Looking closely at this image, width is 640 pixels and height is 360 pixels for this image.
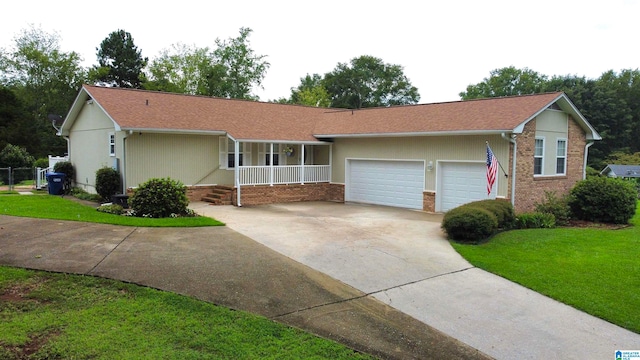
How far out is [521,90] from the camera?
55406 mm

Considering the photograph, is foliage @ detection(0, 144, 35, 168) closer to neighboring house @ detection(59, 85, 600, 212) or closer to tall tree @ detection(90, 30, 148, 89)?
neighboring house @ detection(59, 85, 600, 212)

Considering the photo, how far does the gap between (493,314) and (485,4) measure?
10.4 meters

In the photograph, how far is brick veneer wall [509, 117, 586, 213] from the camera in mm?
14703

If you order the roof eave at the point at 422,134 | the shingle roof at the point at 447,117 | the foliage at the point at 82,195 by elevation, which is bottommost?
the foliage at the point at 82,195

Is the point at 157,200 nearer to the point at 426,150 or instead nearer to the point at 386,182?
the point at 386,182

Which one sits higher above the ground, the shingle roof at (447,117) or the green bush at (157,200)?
the shingle roof at (447,117)

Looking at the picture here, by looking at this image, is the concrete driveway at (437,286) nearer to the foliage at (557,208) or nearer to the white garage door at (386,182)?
the white garage door at (386,182)

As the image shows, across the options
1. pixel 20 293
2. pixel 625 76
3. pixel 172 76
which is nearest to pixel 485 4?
pixel 20 293

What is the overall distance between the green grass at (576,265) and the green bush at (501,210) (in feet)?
1.52

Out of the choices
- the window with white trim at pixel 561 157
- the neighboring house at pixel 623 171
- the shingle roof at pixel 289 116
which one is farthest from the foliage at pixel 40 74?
the neighboring house at pixel 623 171

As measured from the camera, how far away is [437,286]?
7598 millimetres

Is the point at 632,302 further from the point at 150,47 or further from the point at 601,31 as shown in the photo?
the point at 150,47

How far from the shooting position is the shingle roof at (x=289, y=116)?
1548 cm

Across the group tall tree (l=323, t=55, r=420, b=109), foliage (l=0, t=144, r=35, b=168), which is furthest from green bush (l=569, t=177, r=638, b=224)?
tall tree (l=323, t=55, r=420, b=109)
